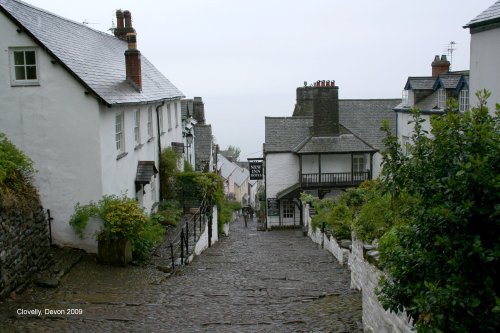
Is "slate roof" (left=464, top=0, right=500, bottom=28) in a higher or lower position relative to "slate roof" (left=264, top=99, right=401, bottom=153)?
higher

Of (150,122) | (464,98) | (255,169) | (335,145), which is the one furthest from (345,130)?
(150,122)

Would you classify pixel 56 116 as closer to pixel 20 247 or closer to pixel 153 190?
pixel 20 247

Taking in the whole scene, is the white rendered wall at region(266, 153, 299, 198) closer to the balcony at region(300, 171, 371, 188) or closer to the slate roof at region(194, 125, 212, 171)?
the balcony at region(300, 171, 371, 188)

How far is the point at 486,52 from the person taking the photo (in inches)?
571

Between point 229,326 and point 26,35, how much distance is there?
9.80 metres

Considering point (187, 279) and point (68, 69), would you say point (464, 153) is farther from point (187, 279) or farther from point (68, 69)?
point (68, 69)

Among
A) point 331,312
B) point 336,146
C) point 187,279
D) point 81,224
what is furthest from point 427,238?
point 336,146

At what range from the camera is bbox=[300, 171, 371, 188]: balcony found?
35.8m

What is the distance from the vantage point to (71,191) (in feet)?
48.9

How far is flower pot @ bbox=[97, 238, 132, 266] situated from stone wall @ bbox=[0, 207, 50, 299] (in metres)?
1.41

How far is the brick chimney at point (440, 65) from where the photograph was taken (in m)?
34.3

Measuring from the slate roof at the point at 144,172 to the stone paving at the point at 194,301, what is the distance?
13.6 ft

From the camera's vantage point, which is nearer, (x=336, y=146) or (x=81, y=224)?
(x=81, y=224)

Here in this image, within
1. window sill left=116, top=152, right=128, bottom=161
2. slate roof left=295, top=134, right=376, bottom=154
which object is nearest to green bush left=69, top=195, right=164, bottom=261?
window sill left=116, top=152, right=128, bottom=161
